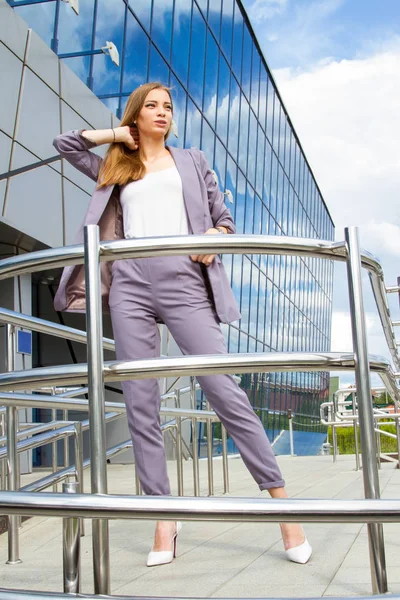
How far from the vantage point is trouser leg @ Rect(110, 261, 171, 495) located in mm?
2553

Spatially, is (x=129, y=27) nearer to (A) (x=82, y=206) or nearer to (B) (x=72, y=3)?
(B) (x=72, y=3)

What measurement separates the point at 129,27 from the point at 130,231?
40.7 ft

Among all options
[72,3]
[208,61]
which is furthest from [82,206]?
[208,61]

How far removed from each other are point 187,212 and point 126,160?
0.34m

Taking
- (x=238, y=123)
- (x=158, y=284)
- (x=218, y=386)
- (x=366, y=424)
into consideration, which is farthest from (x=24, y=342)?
(x=238, y=123)

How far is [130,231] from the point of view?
2715mm

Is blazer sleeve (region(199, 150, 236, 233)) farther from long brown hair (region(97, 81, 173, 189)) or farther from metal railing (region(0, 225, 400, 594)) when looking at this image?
metal railing (region(0, 225, 400, 594))

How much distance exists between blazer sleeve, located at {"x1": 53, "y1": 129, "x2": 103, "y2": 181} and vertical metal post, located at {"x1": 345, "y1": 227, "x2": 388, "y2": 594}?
1.67 meters

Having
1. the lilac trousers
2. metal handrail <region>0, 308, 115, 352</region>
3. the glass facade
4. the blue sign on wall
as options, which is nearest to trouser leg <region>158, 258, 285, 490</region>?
the lilac trousers

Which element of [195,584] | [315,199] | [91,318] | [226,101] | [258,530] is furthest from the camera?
[315,199]

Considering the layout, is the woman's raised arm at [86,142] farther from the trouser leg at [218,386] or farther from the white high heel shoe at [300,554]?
the white high heel shoe at [300,554]

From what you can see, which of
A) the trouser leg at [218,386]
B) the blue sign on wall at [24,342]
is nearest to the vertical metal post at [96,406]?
the trouser leg at [218,386]

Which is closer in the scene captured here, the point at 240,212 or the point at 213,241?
the point at 213,241

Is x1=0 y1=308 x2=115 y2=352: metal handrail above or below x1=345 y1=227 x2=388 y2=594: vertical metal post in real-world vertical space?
above
